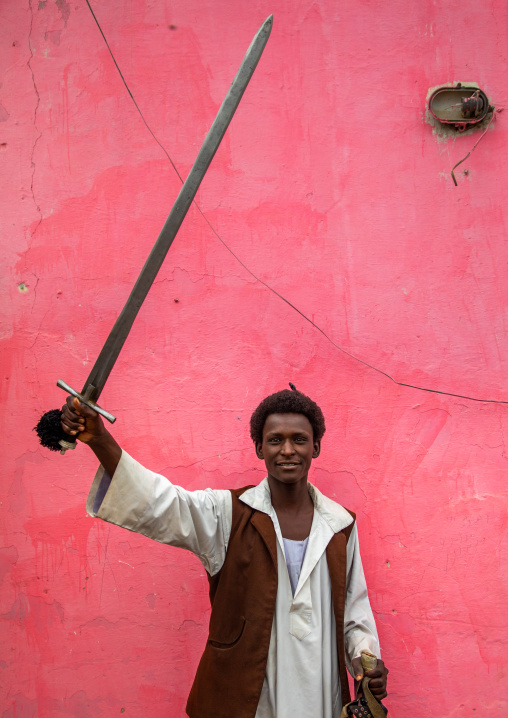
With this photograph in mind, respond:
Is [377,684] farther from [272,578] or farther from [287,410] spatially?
[287,410]

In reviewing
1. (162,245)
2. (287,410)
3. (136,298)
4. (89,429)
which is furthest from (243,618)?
(162,245)

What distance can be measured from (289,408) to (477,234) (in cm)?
136

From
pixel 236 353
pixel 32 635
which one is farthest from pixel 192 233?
pixel 32 635

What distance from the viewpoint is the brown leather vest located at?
1.99 m

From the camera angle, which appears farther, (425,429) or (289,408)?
(425,429)

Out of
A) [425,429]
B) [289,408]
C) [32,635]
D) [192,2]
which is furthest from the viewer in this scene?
[192,2]

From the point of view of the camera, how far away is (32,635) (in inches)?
102

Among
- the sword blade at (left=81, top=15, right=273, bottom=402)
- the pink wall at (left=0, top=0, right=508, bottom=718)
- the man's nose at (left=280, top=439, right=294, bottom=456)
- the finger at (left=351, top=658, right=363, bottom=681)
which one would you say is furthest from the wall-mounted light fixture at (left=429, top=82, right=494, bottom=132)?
the finger at (left=351, top=658, right=363, bottom=681)

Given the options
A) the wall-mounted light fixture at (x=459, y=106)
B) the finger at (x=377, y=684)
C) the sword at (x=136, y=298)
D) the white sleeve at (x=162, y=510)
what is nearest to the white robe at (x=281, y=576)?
the white sleeve at (x=162, y=510)

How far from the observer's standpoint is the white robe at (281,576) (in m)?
1.86

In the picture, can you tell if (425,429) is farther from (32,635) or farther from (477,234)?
(32,635)

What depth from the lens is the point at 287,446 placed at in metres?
2.15

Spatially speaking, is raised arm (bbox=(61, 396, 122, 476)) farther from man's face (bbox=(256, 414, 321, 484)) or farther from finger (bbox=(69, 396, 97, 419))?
man's face (bbox=(256, 414, 321, 484))

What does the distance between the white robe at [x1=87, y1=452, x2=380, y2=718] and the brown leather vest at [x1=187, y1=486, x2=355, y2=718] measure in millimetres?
37
